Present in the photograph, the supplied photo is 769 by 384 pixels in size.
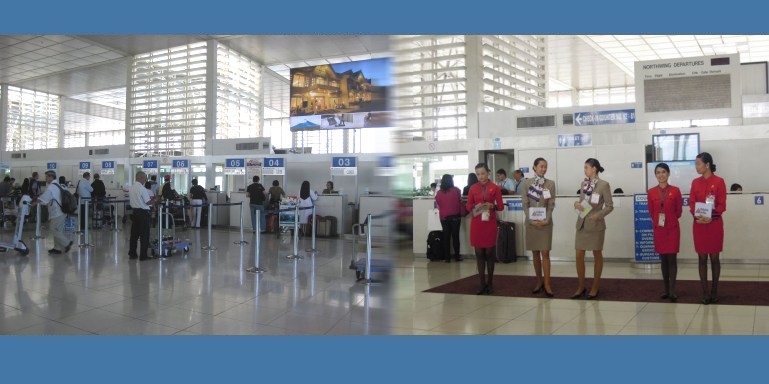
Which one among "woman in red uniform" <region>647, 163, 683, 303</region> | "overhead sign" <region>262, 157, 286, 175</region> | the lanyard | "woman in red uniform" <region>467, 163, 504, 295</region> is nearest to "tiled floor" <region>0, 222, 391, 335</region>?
"woman in red uniform" <region>467, 163, 504, 295</region>

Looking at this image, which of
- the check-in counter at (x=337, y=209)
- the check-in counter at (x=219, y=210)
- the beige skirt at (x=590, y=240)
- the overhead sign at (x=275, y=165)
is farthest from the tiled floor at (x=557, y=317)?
the check-in counter at (x=219, y=210)

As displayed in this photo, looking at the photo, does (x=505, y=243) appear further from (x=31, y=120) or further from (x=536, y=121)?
(x=31, y=120)

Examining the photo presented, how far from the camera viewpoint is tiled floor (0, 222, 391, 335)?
3.72m

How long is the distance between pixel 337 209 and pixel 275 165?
6.47ft

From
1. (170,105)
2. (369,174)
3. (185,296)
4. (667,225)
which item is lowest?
(185,296)

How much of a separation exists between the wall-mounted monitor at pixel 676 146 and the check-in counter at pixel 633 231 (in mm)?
1216

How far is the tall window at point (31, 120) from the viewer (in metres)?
17.0

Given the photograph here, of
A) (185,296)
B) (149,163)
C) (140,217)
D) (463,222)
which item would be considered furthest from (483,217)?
(149,163)

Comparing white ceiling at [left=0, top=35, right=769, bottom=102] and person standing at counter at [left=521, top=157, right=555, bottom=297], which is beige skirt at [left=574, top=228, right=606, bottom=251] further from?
white ceiling at [left=0, top=35, right=769, bottom=102]

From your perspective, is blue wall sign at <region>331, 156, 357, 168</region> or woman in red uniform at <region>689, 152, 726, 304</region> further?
blue wall sign at <region>331, 156, 357, 168</region>

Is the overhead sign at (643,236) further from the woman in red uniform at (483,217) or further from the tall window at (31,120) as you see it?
the tall window at (31,120)

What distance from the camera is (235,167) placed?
43.9 feet

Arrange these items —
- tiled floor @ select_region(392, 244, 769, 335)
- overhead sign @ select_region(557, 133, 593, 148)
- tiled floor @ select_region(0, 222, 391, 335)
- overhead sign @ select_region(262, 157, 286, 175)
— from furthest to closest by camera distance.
A: overhead sign @ select_region(262, 157, 286, 175) → overhead sign @ select_region(557, 133, 593, 148) → tiled floor @ select_region(0, 222, 391, 335) → tiled floor @ select_region(392, 244, 769, 335)

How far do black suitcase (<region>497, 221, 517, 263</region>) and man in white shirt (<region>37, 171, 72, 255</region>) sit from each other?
6352mm
